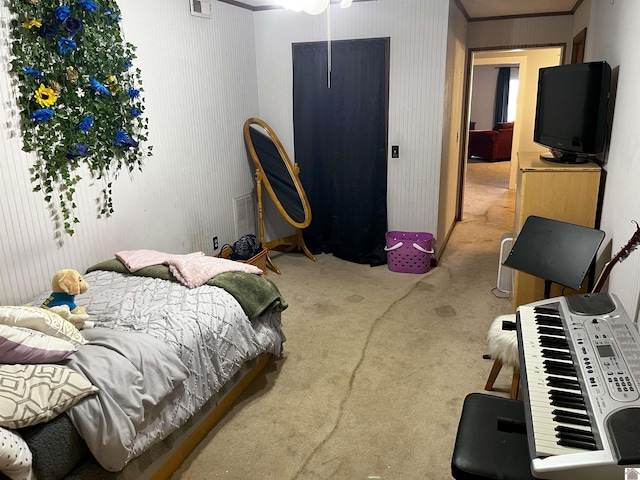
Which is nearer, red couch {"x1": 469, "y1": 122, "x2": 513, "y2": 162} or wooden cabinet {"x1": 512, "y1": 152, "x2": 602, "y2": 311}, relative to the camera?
wooden cabinet {"x1": 512, "y1": 152, "x2": 602, "y2": 311}

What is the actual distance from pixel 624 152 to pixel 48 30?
2.86 metres

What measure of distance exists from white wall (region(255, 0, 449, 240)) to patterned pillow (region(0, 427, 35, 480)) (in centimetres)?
347

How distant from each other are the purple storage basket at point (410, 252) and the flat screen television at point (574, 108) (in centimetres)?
129

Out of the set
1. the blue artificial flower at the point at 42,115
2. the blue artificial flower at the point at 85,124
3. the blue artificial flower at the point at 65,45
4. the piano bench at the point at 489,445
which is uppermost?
the blue artificial flower at the point at 65,45

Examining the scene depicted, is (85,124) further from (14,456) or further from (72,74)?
(14,456)

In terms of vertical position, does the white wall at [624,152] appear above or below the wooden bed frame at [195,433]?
above

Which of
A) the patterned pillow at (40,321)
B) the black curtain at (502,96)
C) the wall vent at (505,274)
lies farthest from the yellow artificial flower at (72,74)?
the black curtain at (502,96)

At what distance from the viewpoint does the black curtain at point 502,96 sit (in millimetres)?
11672

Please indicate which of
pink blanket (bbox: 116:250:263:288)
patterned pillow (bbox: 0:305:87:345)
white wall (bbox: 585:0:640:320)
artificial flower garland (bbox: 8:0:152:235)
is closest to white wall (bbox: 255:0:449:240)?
white wall (bbox: 585:0:640:320)

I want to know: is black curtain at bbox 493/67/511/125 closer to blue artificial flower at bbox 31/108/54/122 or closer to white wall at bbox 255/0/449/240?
white wall at bbox 255/0/449/240

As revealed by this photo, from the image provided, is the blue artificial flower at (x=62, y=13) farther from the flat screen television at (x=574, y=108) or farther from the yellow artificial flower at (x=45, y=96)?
the flat screen television at (x=574, y=108)

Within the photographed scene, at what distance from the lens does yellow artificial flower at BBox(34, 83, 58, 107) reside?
8.39 feet

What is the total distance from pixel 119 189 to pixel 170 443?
1.70 meters

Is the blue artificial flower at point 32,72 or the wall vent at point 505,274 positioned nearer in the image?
the blue artificial flower at point 32,72
